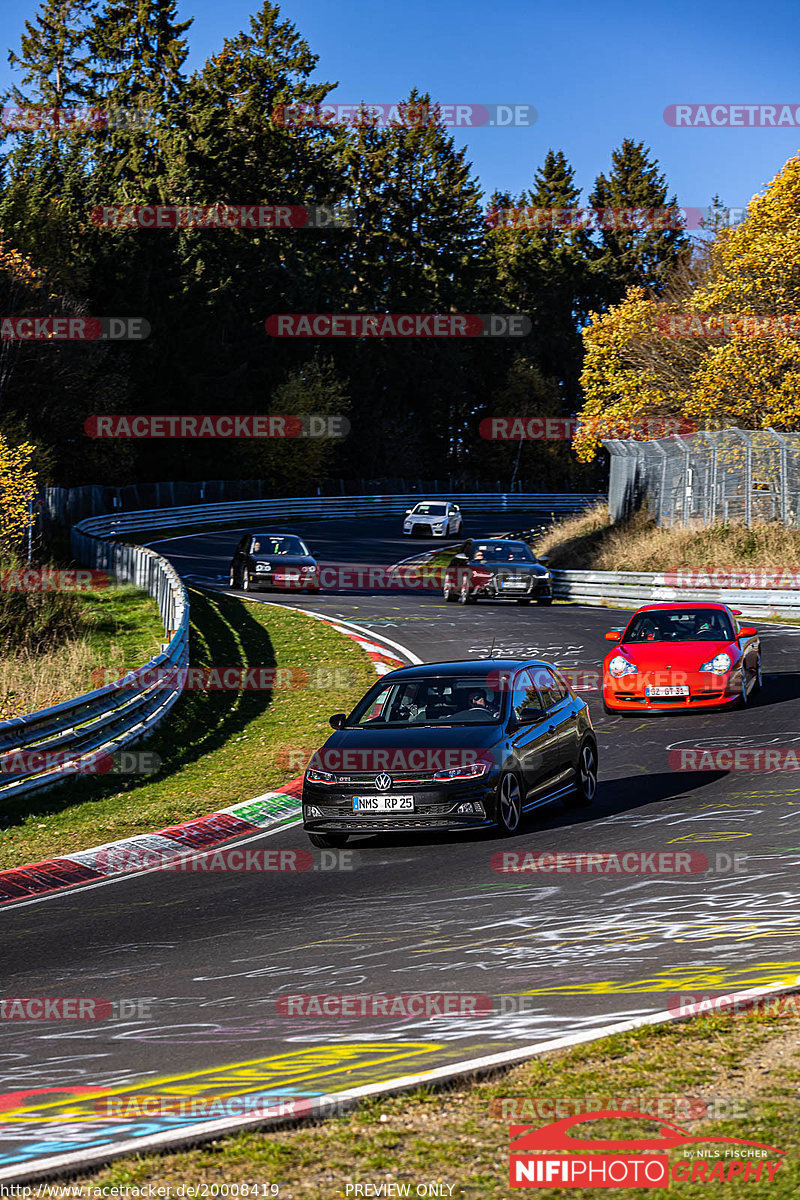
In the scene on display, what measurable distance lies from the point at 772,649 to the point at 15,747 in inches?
543

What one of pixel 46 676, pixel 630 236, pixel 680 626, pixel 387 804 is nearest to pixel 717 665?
pixel 680 626

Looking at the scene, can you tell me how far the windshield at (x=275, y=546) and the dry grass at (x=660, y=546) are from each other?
904cm

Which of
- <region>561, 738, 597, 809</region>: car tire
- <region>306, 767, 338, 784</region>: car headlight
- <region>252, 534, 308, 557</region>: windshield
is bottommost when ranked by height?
<region>561, 738, 597, 809</region>: car tire

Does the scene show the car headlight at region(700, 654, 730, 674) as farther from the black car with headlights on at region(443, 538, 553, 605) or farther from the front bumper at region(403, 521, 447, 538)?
the front bumper at region(403, 521, 447, 538)

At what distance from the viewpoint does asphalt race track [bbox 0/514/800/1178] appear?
19.9 ft

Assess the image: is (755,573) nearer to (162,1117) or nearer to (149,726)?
(149,726)

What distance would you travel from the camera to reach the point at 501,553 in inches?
1352

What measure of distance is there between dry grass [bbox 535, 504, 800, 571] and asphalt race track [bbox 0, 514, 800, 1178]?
2118cm

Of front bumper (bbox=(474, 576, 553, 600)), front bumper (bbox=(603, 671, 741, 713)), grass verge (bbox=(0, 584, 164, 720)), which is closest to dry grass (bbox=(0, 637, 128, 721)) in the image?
grass verge (bbox=(0, 584, 164, 720))

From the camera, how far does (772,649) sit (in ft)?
78.8

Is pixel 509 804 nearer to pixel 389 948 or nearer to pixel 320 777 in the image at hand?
pixel 320 777

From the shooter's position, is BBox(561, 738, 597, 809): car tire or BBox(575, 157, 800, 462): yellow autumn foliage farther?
BBox(575, 157, 800, 462): yellow autumn foliage

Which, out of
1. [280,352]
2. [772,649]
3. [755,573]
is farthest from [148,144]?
[772,649]

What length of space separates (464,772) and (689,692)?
23.6 ft
